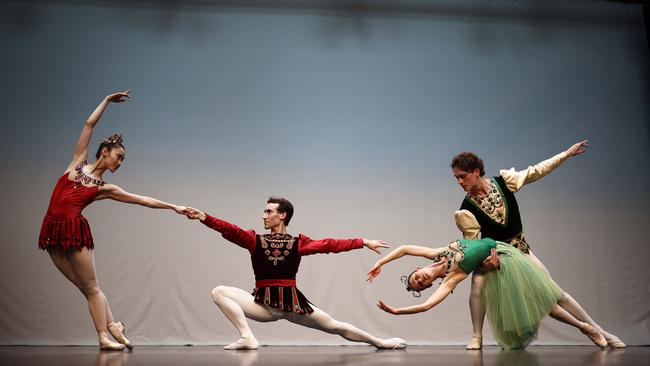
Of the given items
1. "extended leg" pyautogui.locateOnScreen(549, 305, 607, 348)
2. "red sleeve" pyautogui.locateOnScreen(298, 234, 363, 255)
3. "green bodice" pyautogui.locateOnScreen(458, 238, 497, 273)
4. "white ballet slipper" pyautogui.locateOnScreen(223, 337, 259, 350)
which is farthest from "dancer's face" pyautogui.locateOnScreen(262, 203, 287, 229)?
"extended leg" pyautogui.locateOnScreen(549, 305, 607, 348)

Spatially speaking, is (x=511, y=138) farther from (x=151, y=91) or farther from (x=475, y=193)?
(x=151, y=91)

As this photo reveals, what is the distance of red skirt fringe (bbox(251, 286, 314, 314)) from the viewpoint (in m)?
3.63

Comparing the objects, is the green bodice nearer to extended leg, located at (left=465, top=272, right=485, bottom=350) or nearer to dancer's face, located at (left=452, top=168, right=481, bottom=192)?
extended leg, located at (left=465, top=272, right=485, bottom=350)

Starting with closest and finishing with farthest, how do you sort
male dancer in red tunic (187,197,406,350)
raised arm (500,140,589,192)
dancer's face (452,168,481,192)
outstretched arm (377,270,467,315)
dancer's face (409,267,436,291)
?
1. outstretched arm (377,270,467,315)
2. dancer's face (409,267,436,291)
3. male dancer in red tunic (187,197,406,350)
4. dancer's face (452,168,481,192)
5. raised arm (500,140,589,192)

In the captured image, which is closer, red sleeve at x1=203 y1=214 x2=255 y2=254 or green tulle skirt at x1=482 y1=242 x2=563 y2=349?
green tulle skirt at x1=482 y1=242 x2=563 y2=349

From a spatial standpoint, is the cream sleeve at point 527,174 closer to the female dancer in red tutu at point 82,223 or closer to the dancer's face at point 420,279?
the dancer's face at point 420,279

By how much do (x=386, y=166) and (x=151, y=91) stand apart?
1997 millimetres

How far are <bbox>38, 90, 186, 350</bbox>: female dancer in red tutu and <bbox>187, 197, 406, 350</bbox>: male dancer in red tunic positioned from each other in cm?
43

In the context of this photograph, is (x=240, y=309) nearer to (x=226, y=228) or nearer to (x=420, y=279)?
(x=226, y=228)

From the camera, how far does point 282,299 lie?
364 cm

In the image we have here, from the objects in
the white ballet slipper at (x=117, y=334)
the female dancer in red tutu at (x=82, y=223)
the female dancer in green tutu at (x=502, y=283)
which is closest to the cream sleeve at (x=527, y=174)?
the female dancer in green tutu at (x=502, y=283)

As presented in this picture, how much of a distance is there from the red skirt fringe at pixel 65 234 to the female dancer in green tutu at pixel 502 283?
1.61 m

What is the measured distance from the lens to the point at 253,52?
5.34 metres

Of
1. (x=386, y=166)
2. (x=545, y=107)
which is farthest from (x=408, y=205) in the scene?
(x=545, y=107)
